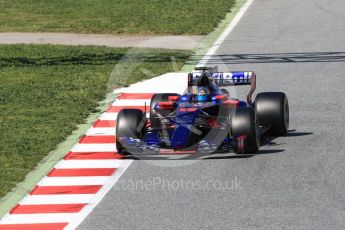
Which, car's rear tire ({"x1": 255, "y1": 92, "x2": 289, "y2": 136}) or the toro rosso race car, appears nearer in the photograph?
the toro rosso race car

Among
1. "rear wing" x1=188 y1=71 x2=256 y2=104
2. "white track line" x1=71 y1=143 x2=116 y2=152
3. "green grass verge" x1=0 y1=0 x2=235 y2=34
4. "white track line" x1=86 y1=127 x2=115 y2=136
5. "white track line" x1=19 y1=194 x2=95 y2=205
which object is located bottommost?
"white track line" x1=19 y1=194 x2=95 y2=205

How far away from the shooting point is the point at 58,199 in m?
17.3

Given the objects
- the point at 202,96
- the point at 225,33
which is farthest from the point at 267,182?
the point at 225,33

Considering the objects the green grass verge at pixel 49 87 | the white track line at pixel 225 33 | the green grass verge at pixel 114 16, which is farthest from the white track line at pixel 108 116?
the green grass verge at pixel 114 16

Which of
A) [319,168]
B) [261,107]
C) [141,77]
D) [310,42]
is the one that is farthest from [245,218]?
[310,42]

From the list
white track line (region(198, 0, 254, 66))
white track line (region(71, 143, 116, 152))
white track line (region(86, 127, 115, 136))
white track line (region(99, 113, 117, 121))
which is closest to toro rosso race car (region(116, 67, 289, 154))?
white track line (region(71, 143, 116, 152))

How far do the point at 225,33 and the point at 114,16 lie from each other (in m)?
4.92

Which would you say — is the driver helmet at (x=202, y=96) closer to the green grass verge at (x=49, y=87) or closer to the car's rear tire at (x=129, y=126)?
the car's rear tire at (x=129, y=126)

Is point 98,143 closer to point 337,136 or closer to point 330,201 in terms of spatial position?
point 337,136

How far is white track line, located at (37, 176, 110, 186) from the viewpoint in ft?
59.9

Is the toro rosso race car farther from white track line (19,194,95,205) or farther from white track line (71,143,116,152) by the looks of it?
white track line (19,194,95,205)

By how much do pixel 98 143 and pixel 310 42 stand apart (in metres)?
12.7

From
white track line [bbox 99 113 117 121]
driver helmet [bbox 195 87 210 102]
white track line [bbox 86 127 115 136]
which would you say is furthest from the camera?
white track line [bbox 99 113 117 121]

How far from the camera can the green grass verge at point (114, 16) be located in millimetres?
34969
